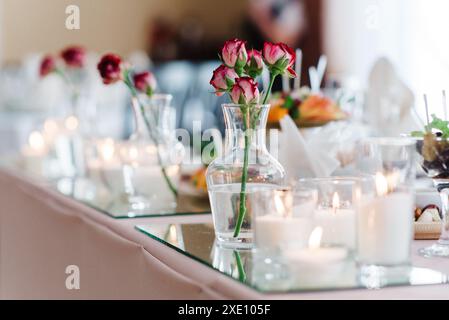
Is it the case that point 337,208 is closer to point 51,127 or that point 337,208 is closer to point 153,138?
point 153,138

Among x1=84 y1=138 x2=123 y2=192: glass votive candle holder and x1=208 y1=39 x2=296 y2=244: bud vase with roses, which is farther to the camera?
x1=84 y1=138 x2=123 y2=192: glass votive candle holder

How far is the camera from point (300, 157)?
5.46ft

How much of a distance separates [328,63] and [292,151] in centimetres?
551

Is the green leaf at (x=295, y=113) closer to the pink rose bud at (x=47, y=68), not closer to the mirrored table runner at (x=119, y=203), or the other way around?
the mirrored table runner at (x=119, y=203)

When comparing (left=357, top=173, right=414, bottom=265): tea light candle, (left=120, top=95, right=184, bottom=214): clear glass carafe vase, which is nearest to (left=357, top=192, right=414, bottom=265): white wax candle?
(left=357, top=173, right=414, bottom=265): tea light candle

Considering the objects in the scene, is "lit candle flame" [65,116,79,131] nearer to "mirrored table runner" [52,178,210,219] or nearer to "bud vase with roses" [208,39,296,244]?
"mirrored table runner" [52,178,210,219]

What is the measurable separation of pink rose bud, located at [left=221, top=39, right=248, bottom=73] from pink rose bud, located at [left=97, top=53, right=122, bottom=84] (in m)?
0.55

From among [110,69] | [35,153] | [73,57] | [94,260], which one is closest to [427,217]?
[94,260]

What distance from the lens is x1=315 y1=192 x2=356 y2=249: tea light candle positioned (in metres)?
1.05

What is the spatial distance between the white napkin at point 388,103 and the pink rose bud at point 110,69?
70 cm

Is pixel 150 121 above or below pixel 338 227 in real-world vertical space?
above

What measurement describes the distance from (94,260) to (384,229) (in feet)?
2.31

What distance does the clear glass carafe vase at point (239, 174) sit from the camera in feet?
4.24
